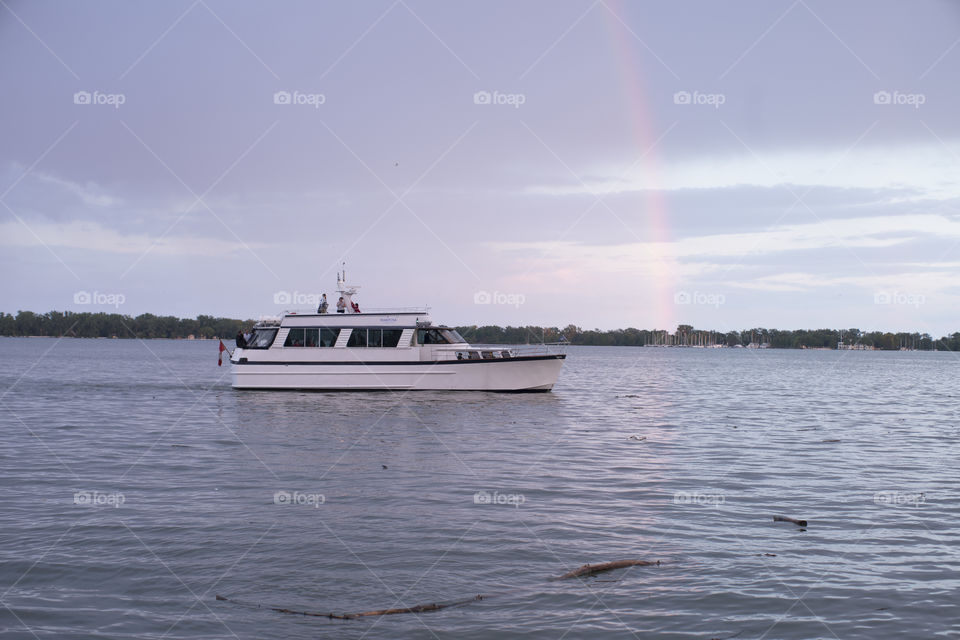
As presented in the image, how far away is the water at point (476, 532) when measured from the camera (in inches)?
334

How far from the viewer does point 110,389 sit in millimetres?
46000

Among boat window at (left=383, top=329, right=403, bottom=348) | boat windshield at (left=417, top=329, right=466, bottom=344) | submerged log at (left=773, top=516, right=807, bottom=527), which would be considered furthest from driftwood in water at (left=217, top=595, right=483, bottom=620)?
boat windshield at (left=417, top=329, right=466, bottom=344)

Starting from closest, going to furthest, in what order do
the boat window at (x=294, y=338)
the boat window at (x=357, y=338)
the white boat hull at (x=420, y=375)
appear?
the white boat hull at (x=420, y=375)
the boat window at (x=357, y=338)
the boat window at (x=294, y=338)

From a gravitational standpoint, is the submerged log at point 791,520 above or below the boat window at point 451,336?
below

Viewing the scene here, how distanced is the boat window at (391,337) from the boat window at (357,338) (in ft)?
3.48

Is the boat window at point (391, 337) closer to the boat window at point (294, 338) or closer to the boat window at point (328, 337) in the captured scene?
the boat window at point (328, 337)

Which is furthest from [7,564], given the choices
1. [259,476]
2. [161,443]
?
[161,443]

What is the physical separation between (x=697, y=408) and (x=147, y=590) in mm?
31609

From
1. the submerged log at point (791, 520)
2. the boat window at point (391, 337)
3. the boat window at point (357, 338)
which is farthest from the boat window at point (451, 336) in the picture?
the submerged log at point (791, 520)

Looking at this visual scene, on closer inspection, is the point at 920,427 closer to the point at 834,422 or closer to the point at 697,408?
the point at 834,422

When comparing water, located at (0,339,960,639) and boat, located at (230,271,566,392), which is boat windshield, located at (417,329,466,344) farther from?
water, located at (0,339,960,639)

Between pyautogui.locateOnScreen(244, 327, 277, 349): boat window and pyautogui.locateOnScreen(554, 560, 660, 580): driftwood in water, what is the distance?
32.4 meters

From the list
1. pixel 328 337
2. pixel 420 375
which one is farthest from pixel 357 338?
pixel 420 375

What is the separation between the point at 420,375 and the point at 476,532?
26.5 meters
